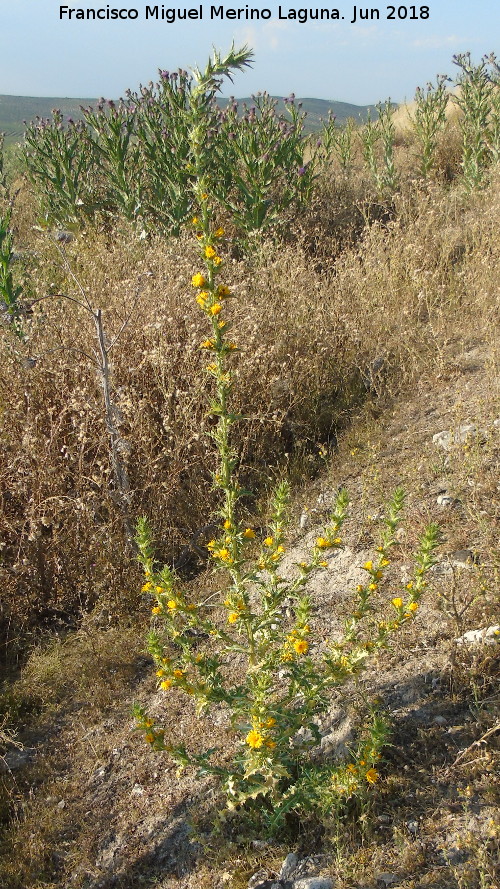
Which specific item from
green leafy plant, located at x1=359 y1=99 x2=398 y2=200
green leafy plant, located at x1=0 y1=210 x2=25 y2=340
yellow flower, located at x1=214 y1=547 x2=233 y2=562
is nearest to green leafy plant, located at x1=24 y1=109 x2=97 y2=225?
green leafy plant, located at x1=0 y1=210 x2=25 y2=340

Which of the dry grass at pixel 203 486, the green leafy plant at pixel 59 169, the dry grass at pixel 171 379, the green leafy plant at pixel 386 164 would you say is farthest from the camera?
the green leafy plant at pixel 386 164

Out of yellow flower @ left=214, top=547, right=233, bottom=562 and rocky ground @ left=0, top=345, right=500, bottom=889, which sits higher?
yellow flower @ left=214, top=547, right=233, bottom=562

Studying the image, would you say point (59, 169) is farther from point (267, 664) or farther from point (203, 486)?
point (267, 664)

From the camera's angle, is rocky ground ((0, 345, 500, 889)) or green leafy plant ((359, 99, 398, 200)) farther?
green leafy plant ((359, 99, 398, 200))

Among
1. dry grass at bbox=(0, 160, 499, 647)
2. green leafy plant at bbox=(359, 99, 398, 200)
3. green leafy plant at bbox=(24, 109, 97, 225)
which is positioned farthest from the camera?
green leafy plant at bbox=(359, 99, 398, 200)

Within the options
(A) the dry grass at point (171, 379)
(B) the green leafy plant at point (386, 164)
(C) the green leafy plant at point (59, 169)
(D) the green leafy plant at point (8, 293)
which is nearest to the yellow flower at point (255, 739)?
(A) the dry grass at point (171, 379)

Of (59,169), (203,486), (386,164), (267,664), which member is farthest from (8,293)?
(386,164)

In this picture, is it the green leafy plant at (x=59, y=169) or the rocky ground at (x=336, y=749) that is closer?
the rocky ground at (x=336, y=749)

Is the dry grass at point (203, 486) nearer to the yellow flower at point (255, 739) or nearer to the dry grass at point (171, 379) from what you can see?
the dry grass at point (171, 379)

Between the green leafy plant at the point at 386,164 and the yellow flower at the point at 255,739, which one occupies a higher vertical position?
the green leafy plant at the point at 386,164

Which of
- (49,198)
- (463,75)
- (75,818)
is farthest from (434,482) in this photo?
(463,75)

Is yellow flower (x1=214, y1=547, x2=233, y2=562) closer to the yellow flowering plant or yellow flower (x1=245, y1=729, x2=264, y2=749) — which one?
the yellow flowering plant

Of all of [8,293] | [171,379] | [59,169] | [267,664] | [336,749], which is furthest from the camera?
[59,169]

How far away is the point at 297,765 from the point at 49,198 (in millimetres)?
6787
